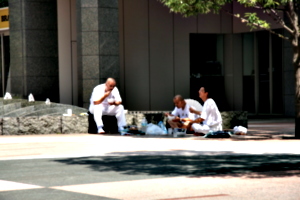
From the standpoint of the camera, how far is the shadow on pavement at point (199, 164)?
10.7m

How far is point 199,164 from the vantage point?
11828 millimetres

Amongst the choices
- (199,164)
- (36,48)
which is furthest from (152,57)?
(199,164)

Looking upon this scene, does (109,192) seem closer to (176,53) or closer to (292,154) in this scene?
(292,154)

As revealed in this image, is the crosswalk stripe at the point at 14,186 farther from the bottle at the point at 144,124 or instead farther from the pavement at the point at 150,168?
the bottle at the point at 144,124

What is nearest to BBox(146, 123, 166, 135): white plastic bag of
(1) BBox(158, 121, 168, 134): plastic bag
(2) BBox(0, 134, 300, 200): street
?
(1) BBox(158, 121, 168, 134): plastic bag

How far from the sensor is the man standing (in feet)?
64.0

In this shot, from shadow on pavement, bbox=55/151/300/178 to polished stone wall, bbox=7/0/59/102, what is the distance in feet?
54.1

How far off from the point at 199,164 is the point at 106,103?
8299 mm

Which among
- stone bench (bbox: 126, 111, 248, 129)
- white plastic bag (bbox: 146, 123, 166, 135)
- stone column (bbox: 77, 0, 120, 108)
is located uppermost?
stone column (bbox: 77, 0, 120, 108)

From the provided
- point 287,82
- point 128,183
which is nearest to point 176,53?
point 287,82

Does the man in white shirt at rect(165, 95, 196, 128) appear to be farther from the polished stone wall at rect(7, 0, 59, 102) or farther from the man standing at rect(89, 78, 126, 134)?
the polished stone wall at rect(7, 0, 59, 102)

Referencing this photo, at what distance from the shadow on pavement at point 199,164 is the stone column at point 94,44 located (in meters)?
11.6

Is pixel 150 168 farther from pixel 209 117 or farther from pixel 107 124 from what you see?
pixel 107 124

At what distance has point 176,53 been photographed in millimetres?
30344
